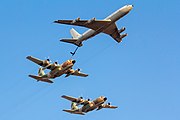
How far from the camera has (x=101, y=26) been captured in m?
156

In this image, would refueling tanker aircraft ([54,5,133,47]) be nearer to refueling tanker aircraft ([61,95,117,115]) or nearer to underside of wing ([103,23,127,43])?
underside of wing ([103,23,127,43])

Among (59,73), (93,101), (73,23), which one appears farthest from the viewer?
(93,101)

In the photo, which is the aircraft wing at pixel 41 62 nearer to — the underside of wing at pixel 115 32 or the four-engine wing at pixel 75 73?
the four-engine wing at pixel 75 73

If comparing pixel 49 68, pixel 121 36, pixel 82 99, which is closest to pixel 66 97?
pixel 82 99

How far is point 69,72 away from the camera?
175000 millimetres

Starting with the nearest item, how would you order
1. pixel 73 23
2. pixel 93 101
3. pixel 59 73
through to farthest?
pixel 73 23
pixel 59 73
pixel 93 101

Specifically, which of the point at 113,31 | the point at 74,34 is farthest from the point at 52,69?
the point at 113,31

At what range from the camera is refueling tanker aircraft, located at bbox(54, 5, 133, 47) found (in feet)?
498

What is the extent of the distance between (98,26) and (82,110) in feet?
120

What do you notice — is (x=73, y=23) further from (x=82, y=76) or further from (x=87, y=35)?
(x=82, y=76)

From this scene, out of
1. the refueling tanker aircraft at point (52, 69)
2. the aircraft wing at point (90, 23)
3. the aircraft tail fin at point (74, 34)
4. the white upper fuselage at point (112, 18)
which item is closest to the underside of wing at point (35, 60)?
the refueling tanker aircraft at point (52, 69)

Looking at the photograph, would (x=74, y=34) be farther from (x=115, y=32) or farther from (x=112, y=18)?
(x=112, y=18)

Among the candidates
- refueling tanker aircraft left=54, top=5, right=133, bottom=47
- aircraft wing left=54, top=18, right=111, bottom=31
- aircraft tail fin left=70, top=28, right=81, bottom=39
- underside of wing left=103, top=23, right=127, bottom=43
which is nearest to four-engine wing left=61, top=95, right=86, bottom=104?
aircraft tail fin left=70, top=28, right=81, bottom=39

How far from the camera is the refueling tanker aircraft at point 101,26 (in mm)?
151750
